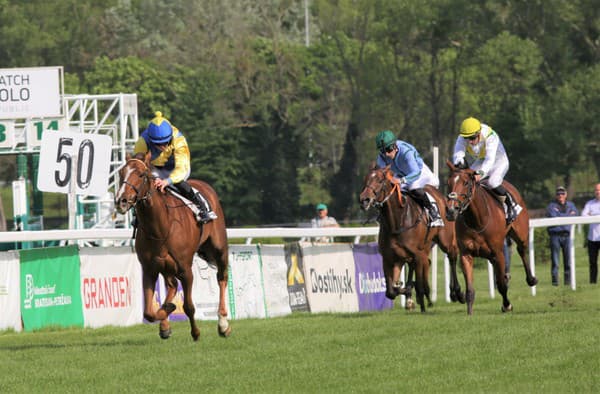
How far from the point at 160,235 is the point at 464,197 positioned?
357 centimetres

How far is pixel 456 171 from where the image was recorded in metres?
13.5

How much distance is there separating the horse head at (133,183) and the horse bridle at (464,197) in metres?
3.54

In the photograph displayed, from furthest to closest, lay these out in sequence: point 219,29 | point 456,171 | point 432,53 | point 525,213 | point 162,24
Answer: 1. point 162,24
2. point 219,29
3. point 432,53
4. point 525,213
5. point 456,171

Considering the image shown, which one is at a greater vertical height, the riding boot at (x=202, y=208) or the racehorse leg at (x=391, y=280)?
the riding boot at (x=202, y=208)

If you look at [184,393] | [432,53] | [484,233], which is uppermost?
[432,53]

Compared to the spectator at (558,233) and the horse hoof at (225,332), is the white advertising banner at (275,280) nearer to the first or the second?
the horse hoof at (225,332)

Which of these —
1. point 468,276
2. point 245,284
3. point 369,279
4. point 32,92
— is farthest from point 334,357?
point 32,92

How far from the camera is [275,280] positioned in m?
16.4

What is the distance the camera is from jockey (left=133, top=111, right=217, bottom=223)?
11719 mm

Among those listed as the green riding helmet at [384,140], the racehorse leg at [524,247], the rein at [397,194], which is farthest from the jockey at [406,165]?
the racehorse leg at [524,247]

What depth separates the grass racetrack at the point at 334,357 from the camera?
363 inches

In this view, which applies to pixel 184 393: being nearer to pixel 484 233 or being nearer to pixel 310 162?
pixel 484 233

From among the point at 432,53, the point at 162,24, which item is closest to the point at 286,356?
the point at 432,53

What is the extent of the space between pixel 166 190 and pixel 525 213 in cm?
516
